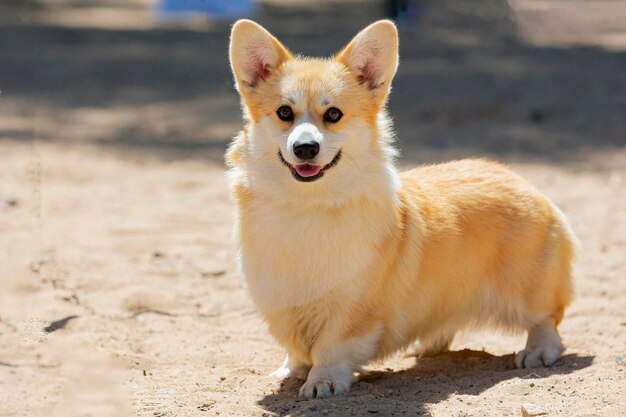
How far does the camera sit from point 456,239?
4.63 meters

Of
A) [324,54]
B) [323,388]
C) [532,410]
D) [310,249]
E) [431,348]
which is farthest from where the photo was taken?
[324,54]

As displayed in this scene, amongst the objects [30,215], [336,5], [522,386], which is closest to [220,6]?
[336,5]

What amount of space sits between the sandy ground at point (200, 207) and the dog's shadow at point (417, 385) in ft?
0.05

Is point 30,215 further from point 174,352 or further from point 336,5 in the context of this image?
point 336,5

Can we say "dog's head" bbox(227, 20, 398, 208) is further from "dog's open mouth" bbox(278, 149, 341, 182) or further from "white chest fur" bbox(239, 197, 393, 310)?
"white chest fur" bbox(239, 197, 393, 310)

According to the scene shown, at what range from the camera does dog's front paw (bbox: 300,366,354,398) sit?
419 cm

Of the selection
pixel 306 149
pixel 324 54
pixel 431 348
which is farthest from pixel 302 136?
pixel 324 54

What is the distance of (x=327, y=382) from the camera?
13.8 feet

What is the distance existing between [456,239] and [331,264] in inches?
28.3

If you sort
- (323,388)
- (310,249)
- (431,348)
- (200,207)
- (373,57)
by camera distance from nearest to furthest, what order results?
(323,388), (310,249), (373,57), (431,348), (200,207)

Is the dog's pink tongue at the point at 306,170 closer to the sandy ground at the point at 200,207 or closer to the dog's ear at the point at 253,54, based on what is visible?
the dog's ear at the point at 253,54

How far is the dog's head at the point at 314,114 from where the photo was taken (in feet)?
13.8

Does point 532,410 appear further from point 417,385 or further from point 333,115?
point 333,115

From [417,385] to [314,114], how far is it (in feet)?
4.41
